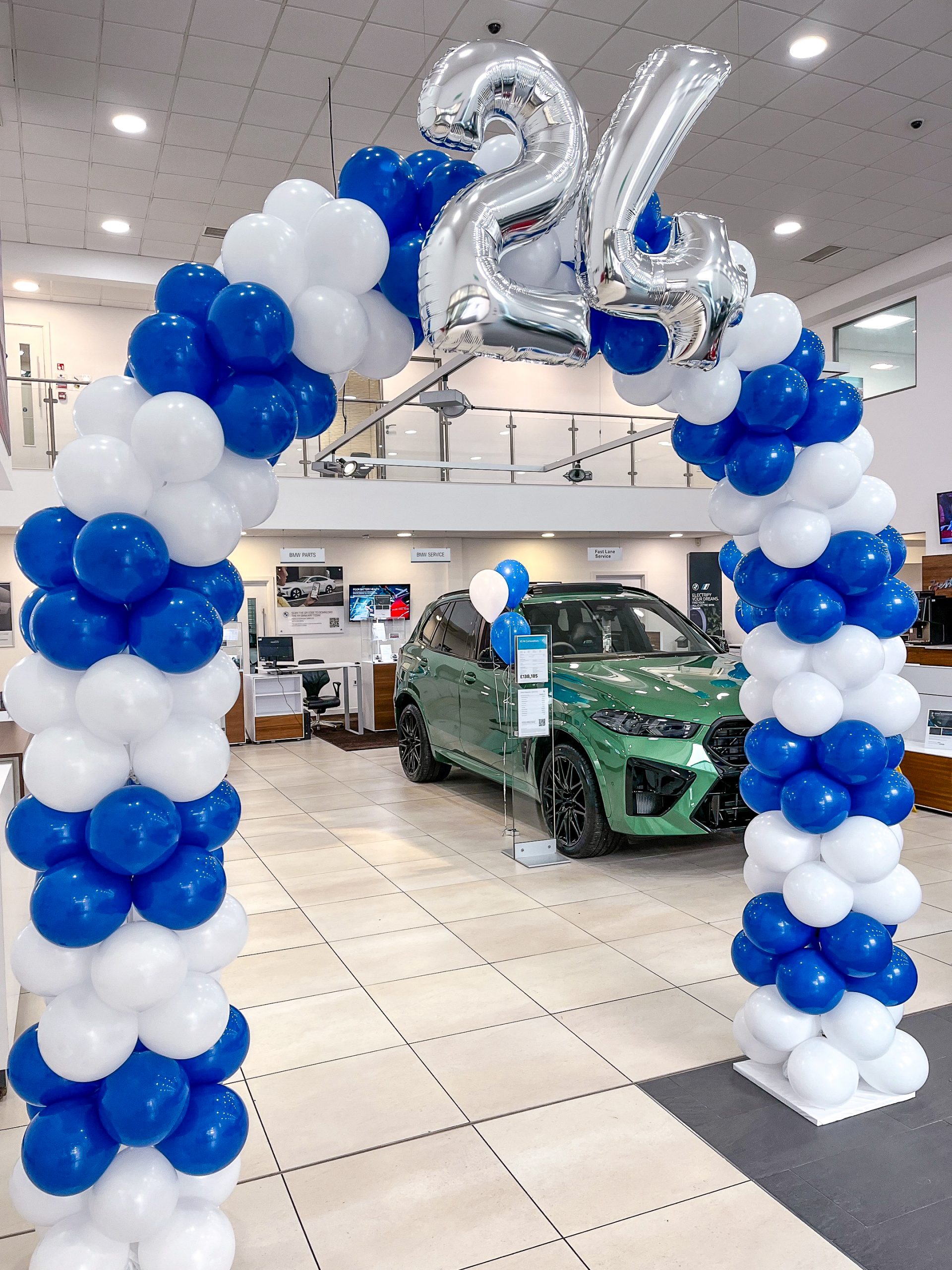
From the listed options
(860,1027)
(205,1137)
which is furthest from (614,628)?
(205,1137)

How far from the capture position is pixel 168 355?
1973mm

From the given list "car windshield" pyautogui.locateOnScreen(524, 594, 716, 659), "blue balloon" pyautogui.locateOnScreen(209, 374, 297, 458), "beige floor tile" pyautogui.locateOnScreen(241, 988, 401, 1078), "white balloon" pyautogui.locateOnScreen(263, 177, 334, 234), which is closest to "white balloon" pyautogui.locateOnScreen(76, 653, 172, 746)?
"blue balloon" pyautogui.locateOnScreen(209, 374, 297, 458)

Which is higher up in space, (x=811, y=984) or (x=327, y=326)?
(x=327, y=326)

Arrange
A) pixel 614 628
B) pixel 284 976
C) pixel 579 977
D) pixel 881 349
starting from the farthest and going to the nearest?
pixel 881 349
pixel 614 628
pixel 284 976
pixel 579 977

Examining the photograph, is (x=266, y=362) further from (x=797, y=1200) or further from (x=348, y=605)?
(x=348, y=605)

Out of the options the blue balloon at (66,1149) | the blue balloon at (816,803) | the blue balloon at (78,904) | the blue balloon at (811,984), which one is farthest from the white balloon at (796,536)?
the blue balloon at (66,1149)

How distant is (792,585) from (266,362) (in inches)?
66.0

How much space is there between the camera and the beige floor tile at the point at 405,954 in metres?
3.86

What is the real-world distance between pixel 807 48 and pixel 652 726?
509 centimetres

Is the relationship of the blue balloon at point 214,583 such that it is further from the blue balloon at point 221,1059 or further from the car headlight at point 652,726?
the car headlight at point 652,726

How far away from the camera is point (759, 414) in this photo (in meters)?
2.67

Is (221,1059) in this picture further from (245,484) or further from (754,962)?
(754,962)

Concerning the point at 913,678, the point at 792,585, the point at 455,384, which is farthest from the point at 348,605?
the point at 792,585

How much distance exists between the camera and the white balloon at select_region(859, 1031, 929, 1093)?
2.75m
